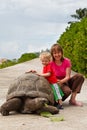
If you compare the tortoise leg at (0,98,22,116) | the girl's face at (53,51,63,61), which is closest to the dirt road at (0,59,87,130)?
the tortoise leg at (0,98,22,116)

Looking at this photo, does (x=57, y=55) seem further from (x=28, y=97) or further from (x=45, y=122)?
(x=45, y=122)

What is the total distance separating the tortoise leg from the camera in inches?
327

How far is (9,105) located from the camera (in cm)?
834

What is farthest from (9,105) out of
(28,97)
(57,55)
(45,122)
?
(57,55)

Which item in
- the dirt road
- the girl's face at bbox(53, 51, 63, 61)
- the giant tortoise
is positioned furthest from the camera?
the girl's face at bbox(53, 51, 63, 61)

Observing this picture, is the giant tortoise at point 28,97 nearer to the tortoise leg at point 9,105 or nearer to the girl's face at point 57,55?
the tortoise leg at point 9,105

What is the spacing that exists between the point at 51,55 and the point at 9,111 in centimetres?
168

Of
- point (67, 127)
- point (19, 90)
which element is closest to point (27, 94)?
point (19, 90)

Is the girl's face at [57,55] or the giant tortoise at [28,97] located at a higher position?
the girl's face at [57,55]

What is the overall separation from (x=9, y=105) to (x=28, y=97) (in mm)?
354

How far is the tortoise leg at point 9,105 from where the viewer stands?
830cm

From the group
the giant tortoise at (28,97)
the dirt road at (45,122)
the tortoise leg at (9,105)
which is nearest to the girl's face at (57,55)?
the giant tortoise at (28,97)

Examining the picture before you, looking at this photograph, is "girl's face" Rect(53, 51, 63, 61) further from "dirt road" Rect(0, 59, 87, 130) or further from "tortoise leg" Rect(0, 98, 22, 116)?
"tortoise leg" Rect(0, 98, 22, 116)

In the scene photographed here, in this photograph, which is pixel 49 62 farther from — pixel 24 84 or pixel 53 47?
pixel 24 84
